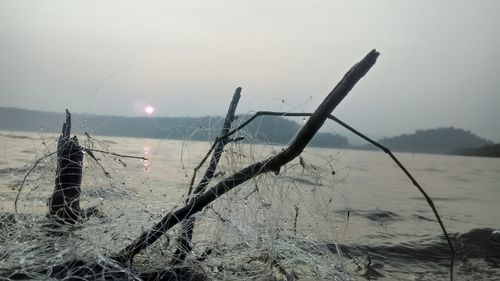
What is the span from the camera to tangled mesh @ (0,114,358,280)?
10.5 ft

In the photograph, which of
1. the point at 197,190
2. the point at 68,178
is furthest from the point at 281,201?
the point at 68,178

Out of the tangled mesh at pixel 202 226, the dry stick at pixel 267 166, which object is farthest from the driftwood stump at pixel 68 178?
the dry stick at pixel 267 166

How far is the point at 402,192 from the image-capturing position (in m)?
17.0

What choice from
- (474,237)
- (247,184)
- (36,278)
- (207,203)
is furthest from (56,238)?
(474,237)

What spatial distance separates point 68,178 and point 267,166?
2104 mm

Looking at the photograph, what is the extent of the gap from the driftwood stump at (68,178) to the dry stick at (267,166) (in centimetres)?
107

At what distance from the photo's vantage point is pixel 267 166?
3008 mm

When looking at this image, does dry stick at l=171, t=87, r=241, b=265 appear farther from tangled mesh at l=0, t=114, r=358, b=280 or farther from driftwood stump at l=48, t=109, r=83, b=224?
driftwood stump at l=48, t=109, r=83, b=224

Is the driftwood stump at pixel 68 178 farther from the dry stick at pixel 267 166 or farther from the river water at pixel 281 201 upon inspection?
the dry stick at pixel 267 166

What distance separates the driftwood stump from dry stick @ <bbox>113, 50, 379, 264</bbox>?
1.07m

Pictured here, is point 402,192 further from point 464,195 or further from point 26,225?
point 26,225

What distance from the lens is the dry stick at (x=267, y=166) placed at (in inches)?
99.7

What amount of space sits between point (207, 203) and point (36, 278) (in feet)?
3.90

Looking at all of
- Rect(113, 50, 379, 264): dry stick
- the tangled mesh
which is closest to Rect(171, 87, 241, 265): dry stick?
the tangled mesh
